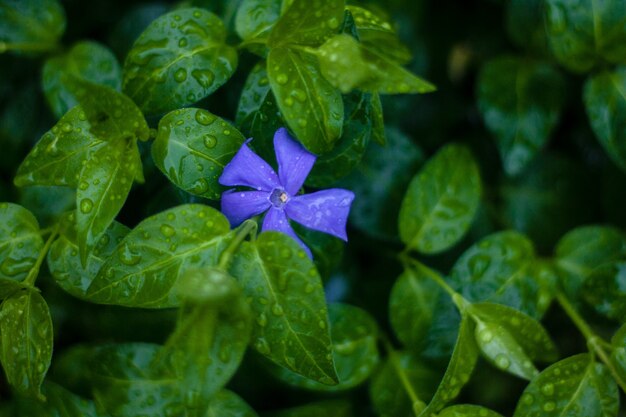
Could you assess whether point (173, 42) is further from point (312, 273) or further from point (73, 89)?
point (312, 273)

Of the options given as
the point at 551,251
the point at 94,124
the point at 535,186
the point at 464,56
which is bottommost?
the point at 551,251

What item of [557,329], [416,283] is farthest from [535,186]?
[416,283]

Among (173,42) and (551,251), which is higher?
(173,42)

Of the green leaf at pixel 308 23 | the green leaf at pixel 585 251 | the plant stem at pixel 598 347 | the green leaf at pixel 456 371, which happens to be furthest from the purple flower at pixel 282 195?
the green leaf at pixel 585 251

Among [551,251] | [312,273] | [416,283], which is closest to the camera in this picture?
[312,273]

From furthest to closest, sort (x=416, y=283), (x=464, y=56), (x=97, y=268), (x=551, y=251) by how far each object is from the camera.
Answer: (x=464, y=56), (x=551, y=251), (x=416, y=283), (x=97, y=268)

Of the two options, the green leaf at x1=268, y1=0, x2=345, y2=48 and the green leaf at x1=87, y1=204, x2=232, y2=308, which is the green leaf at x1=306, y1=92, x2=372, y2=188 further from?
the green leaf at x1=87, y1=204, x2=232, y2=308

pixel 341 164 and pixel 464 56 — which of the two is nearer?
pixel 341 164

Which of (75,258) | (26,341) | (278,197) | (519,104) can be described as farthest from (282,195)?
(519,104)

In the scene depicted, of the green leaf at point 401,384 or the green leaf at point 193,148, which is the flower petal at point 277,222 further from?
the green leaf at point 401,384
